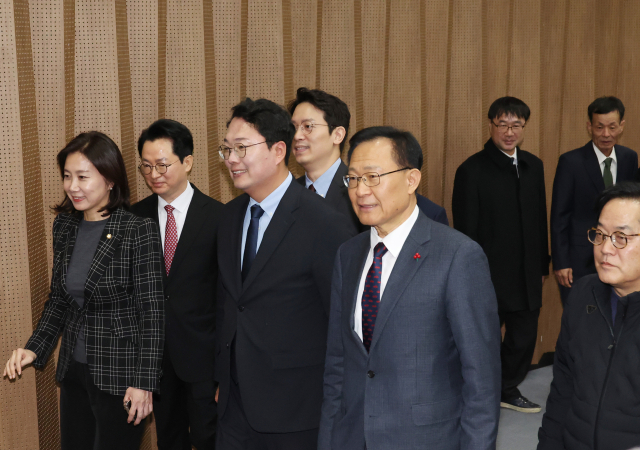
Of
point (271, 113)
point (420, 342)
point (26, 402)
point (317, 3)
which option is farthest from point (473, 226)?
point (26, 402)

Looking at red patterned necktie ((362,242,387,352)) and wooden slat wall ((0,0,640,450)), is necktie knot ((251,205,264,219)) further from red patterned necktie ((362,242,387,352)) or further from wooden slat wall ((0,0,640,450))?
wooden slat wall ((0,0,640,450))

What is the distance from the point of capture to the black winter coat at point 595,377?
1966 mm

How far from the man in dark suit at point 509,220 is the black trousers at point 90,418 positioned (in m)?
2.67

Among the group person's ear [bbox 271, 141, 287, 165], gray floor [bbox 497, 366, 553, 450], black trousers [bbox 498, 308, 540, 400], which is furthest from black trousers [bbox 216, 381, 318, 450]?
black trousers [bbox 498, 308, 540, 400]

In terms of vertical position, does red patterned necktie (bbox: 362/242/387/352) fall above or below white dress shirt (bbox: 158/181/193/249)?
below

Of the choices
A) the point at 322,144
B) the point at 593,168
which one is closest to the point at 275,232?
the point at 322,144

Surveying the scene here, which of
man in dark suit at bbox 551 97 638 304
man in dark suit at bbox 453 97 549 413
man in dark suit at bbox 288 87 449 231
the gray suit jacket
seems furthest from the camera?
man in dark suit at bbox 551 97 638 304

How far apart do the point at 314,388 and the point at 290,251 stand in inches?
22.2

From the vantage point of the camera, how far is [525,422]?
4.34m

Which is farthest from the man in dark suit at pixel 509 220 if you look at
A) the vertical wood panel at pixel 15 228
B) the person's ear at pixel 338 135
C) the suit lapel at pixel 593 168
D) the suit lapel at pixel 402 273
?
the vertical wood panel at pixel 15 228

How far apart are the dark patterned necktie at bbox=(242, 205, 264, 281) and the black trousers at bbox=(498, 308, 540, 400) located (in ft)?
8.53

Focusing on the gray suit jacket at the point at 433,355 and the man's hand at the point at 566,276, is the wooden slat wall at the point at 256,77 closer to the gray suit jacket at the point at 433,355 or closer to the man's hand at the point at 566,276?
the man's hand at the point at 566,276

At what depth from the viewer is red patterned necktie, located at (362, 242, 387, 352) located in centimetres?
211

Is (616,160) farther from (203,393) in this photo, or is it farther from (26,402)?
(26,402)
